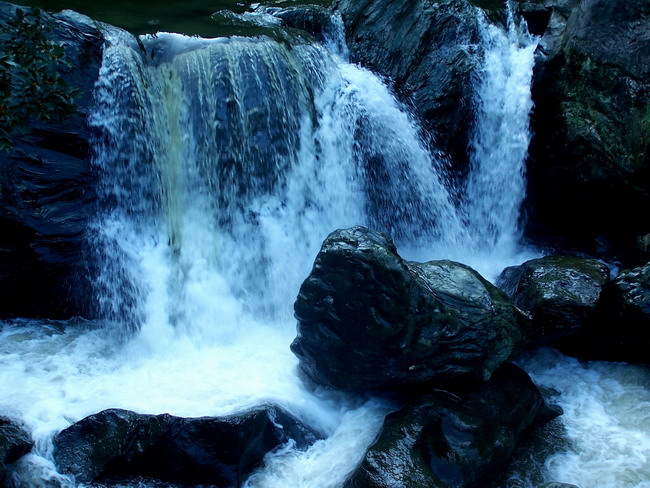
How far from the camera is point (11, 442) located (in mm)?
4820

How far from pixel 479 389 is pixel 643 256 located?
12.1 feet

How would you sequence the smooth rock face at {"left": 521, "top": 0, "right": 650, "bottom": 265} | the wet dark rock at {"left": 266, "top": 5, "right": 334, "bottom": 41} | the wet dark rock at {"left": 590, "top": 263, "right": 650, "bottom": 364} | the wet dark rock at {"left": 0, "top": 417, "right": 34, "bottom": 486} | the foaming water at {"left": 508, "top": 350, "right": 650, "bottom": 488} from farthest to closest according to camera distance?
the wet dark rock at {"left": 266, "top": 5, "right": 334, "bottom": 41}
the smooth rock face at {"left": 521, "top": 0, "right": 650, "bottom": 265}
the wet dark rock at {"left": 590, "top": 263, "right": 650, "bottom": 364}
the foaming water at {"left": 508, "top": 350, "right": 650, "bottom": 488}
the wet dark rock at {"left": 0, "top": 417, "right": 34, "bottom": 486}

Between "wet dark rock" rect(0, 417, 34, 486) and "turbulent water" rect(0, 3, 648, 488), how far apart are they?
0.23 meters

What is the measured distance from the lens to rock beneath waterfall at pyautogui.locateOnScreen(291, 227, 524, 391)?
5.50m

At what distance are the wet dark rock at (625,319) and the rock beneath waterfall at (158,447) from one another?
418 centimetres

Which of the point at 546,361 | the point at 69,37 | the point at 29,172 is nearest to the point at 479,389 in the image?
the point at 546,361

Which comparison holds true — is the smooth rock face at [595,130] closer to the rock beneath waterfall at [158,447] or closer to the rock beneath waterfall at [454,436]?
the rock beneath waterfall at [454,436]

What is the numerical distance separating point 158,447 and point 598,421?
4.38 m

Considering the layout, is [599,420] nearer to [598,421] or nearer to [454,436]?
[598,421]

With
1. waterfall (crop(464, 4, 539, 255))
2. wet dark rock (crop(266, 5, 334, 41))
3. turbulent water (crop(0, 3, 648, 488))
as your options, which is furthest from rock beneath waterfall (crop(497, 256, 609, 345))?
wet dark rock (crop(266, 5, 334, 41))

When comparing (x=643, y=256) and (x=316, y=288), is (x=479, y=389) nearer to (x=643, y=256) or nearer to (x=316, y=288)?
(x=316, y=288)

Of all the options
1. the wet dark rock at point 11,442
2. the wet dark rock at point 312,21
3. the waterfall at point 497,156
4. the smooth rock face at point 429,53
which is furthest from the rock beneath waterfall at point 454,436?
the wet dark rock at point 312,21

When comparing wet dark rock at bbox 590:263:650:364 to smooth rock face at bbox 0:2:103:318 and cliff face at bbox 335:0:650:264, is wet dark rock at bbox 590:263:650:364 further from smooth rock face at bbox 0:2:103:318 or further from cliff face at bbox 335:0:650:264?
smooth rock face at bbox 0:2:103:318

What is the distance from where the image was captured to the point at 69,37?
723 cm
